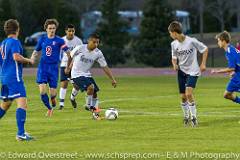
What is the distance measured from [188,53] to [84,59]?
3.19 m

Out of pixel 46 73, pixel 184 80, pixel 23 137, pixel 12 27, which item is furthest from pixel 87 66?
pixel 23 137

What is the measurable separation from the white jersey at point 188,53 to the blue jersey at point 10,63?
156 inches

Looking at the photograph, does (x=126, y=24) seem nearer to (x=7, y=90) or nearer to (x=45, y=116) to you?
(x=45, y=116)

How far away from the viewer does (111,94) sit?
28.1m

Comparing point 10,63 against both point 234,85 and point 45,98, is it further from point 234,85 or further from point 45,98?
point 234,85

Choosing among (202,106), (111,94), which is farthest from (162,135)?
(111,94)

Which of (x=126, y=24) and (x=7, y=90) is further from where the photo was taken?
(x=126, y=24)

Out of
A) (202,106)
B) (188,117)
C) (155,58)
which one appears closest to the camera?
(188,117)

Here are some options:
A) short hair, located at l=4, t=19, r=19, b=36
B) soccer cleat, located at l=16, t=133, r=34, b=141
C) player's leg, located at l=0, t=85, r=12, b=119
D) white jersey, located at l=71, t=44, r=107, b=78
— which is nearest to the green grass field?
soccer cleat, located at l=16, t=133, r=34, b=141

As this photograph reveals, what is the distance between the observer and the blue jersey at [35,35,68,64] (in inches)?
797

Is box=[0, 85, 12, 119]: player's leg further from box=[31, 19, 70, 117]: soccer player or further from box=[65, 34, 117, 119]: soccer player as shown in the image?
box=[31, 19, 70, 117]: soccer player

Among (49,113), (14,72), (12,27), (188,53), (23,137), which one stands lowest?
(49,113)

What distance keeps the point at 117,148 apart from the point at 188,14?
233 ft

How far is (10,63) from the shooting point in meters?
Result: 14.5
